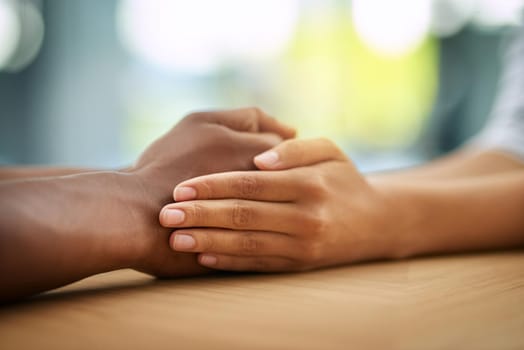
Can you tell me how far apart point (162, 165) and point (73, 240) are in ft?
0.48

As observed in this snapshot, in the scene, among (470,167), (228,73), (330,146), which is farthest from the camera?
(228,73)

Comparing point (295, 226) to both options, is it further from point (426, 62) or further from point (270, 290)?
point (426, 62)

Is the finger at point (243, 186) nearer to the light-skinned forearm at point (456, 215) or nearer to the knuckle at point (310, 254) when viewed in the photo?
the knuckle at point (310, 254)

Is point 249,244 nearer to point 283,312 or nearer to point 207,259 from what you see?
point 207,259

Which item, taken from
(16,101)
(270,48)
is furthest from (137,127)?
(270,48)

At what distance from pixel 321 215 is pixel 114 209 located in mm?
217

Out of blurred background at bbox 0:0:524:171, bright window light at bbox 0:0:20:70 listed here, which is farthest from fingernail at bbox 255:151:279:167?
bright window light at bbox 0:0:20:70

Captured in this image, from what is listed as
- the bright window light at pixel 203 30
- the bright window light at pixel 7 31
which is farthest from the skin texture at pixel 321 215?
the bright window light at pixel 7 31

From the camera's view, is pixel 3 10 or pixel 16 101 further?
pixel 16 101

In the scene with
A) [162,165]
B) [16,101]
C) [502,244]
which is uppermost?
[16,101]

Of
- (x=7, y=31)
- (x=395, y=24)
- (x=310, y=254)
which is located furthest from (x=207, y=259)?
→ (x=395, y=24)

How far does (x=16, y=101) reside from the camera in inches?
156

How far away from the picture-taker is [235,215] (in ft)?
1.84

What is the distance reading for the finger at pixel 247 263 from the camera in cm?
57
